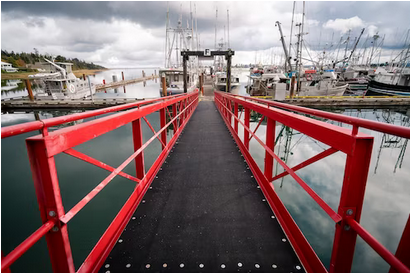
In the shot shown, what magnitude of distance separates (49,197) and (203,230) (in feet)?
6.29

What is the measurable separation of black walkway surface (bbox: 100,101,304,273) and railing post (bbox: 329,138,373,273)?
1.86 feet

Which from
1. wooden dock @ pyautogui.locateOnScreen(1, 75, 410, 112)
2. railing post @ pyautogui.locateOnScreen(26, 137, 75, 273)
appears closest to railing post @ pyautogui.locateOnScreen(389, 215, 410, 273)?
railing post @ pyautogui.locateOnScreen(26, 137, 75, 273)

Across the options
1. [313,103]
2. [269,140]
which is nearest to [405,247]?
[269,140]

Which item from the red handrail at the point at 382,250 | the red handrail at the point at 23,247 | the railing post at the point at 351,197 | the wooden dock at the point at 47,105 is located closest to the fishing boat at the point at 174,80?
the wooden dock at the point at 47,105

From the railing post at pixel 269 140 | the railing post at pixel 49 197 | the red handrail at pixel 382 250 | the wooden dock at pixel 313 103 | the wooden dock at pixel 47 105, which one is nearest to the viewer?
the red handrail at pixel 382 250

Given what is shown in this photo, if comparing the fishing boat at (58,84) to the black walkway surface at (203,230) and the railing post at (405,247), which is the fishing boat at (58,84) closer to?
the black walkway surface at (203,230)

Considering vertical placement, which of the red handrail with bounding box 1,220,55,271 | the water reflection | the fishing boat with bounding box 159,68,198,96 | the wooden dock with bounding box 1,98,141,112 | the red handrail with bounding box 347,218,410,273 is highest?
the fishing boat with bounding box 159,68,198,96

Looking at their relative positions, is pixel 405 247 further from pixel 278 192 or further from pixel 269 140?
pixel 278 192

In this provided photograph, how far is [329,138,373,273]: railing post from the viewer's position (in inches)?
72.5

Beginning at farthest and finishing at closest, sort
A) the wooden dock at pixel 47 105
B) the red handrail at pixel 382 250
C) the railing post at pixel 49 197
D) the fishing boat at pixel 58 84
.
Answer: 1. the fishing boat at pixel 58 84
2. the wooden dock at pixel 47 105
3. the railing post at pixel 49 197
4. the red handrail at pixel 382 250

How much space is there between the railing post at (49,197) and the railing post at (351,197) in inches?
100

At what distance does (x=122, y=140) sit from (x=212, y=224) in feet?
40.2

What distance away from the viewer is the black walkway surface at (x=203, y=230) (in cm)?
251

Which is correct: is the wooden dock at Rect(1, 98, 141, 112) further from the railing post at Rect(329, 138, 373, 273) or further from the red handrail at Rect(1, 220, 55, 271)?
the railing post at Rect(329, 138, 373, 273)
